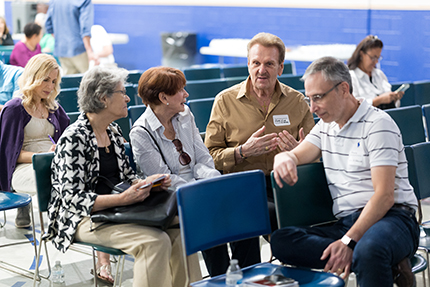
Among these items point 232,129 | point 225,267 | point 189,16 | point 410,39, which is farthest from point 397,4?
point 225,267

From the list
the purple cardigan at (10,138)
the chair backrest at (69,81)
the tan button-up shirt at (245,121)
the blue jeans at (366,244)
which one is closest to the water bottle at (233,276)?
the blue jeans at (366,244)

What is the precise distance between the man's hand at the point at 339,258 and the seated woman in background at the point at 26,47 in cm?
584

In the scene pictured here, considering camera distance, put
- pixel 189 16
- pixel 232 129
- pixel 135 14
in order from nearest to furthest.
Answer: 1. pixel 232 129
2. pixel 189 16
3. pixel 135 14

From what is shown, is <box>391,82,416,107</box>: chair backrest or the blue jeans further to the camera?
<box>391,82,416,107</box>: chair backrest

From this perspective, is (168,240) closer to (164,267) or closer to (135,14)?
(164,267)

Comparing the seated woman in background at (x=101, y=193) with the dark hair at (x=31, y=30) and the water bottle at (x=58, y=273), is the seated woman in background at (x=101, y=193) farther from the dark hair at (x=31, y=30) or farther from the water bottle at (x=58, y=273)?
the dark hair at (x=31, y=30)

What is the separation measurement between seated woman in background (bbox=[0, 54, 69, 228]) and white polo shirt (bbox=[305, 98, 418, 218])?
1.99 meters

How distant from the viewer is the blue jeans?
2.07 m

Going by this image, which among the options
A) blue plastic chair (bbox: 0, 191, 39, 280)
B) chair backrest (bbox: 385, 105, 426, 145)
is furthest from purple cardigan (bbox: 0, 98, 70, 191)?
chair backrest (bbox: 385, 105, 426, 145)

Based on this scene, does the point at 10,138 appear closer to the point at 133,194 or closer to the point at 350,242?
the point at 133,194

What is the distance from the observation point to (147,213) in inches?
97.0

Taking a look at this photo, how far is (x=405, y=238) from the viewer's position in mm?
2221

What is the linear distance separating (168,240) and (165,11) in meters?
10.7

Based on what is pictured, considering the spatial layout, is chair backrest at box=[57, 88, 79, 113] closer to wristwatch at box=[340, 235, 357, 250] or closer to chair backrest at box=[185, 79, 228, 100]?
chair backrest at box=[185, 79, 228, 100]
